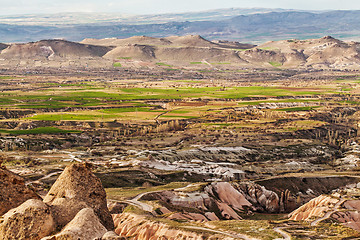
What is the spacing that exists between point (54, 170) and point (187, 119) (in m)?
82.0

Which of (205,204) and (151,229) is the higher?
(151,229)

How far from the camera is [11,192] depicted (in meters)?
36.2

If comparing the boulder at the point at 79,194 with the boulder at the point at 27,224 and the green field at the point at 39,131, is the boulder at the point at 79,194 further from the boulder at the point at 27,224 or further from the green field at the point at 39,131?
the green field at the point at 39,131

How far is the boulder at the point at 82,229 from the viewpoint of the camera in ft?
99.9

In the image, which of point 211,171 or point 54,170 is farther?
point 211,171

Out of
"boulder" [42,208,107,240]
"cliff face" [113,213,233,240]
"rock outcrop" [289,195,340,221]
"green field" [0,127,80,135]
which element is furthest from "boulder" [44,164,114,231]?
"green field" [0,127,80,135]

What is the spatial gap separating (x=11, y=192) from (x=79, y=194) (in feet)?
14.6

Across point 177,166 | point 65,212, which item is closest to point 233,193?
point 177,166

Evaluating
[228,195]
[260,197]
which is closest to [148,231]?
[228,195]

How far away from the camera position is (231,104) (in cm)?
19425

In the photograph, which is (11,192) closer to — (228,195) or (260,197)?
(228,195)

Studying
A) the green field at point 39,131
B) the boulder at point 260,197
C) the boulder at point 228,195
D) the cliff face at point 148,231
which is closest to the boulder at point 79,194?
the cliff face at point 148,231

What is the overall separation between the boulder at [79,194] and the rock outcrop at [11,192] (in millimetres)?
1637

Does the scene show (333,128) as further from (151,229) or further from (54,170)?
(151,229)
